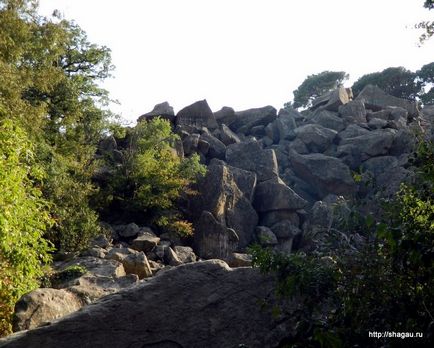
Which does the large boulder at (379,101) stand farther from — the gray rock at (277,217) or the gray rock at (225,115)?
the gray rock at (277,217)

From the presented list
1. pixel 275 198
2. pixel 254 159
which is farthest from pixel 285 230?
pixel 254 159

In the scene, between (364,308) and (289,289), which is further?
(289,289)

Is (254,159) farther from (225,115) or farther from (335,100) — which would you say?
(335,100)

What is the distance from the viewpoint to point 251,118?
47.7 metres

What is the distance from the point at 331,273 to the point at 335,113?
1698 inches

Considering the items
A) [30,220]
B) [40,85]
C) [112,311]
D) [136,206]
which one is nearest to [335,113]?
[136,206]

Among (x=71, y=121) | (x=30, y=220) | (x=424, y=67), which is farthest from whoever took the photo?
(x=424, y=67)

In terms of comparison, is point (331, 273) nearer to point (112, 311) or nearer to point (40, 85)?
point (112, 311)

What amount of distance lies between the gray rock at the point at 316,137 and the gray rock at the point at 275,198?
950 cm

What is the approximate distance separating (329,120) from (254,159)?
1242cm

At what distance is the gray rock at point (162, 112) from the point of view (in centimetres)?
3900

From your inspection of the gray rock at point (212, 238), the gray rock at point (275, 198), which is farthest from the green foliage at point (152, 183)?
the gray rock at point (275, 198)

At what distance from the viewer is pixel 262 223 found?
30969 mm

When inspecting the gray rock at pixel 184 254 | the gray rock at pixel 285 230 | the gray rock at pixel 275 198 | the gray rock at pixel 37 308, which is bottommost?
the gray rock at pixel 285 230
